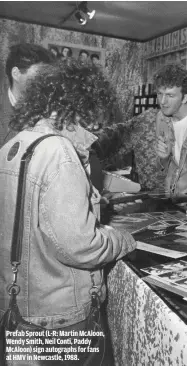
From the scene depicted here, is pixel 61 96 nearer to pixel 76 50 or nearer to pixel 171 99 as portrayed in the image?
pixel 171 99

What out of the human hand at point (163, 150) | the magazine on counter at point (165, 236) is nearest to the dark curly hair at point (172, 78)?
the human hand at point (163, 150)

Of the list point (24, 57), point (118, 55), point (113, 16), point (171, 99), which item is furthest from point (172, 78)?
point (118, 55)

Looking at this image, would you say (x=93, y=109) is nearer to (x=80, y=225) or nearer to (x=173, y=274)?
(x=80, y=225)

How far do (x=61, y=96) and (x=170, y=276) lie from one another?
1.75 feet

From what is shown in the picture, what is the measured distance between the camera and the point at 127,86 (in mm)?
5816

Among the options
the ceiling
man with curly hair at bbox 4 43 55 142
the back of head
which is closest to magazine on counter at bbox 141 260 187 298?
man with curly hair at bbox 4 43 55 142

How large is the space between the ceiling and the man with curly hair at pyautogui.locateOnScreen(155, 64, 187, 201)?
2.10 m

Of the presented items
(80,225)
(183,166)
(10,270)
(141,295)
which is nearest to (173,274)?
(141,295)

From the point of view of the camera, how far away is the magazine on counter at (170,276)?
762 millimetres

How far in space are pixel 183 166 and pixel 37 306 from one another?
5.50ft

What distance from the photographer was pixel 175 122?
250cm

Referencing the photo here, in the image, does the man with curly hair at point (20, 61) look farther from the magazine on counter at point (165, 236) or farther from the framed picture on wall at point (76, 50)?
the framed picture on wall at point (76, 50)

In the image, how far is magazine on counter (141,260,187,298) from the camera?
2.50 feet

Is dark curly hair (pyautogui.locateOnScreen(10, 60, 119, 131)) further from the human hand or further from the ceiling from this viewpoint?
the ceiling
